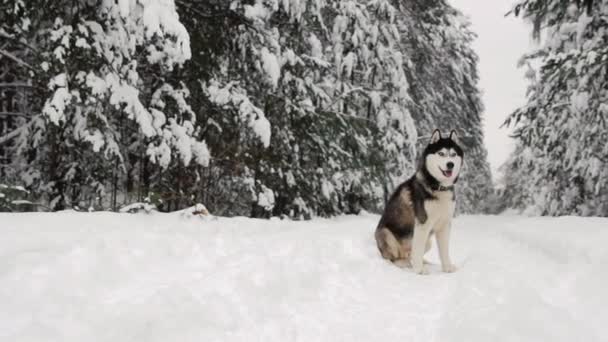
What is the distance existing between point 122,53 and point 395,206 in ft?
15.2

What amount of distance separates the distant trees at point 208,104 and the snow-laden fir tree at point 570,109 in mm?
3624

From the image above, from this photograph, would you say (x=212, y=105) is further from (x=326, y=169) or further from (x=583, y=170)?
(x=583, y=170)

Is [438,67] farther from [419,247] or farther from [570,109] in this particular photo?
[419,247]

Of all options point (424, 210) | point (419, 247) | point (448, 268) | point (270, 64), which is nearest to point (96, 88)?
point (270, 64)

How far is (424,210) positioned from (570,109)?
7505 millimetres

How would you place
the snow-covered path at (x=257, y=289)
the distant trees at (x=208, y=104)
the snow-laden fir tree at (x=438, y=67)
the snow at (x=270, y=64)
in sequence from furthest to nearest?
1. the snow-laden fir tree at (x=438, y=67)
2. the snow at (x=270, y=64)
3. the distant trees at (x=208, y=104)
4. the snow-covered path at (x=257, y=289)

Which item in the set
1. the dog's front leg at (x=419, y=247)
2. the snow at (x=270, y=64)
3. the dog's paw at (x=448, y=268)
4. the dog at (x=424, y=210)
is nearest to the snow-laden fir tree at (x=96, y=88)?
the snow at (x=270, y=64)

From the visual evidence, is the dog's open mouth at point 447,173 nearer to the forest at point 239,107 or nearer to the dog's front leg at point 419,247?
the dog's front leg at point 419,247

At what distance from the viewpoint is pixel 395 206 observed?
536 centimetres

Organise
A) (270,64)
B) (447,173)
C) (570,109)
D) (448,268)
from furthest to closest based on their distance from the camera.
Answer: (570,109) < (270,64) < (448,268) < (447,173)

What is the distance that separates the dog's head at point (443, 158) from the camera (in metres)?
4.86

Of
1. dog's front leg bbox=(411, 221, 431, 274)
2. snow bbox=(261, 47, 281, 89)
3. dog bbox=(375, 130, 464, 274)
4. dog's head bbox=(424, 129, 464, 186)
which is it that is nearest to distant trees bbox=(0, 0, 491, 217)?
snow bbox=(261, 47, 281, 89)

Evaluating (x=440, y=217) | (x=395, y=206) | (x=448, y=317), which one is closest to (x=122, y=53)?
(x=395, y=206)

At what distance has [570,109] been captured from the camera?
409 inches
